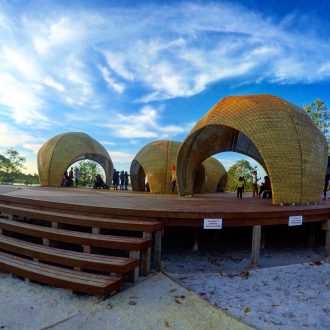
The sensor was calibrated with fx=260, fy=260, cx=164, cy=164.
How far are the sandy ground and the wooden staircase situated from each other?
915mm

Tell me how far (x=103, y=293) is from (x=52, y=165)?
17414 mm

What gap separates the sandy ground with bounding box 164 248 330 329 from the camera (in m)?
3.48

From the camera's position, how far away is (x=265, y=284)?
4.57 meters

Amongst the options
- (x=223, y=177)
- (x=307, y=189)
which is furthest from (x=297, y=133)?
(x=223, y=177)

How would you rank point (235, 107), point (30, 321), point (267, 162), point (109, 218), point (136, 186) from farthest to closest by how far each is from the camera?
1. point (136, 186)
2. point (235, 107)
3. point (267, 162)
4. point (109, 218)
5. point (30, 321)

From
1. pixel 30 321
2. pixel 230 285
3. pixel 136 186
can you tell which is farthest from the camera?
pixel 136 186

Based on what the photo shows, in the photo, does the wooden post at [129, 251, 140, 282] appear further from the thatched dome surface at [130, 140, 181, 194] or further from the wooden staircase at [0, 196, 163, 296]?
the thatched dome surface at [130, 140, 181, 194]

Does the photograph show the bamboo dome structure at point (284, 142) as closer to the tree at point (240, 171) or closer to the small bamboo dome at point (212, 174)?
the small bamboo dome at point (212, 174)

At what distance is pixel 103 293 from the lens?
3.52m

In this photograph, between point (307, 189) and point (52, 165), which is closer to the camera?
point (307, 189)

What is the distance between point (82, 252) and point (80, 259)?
1.97 feet

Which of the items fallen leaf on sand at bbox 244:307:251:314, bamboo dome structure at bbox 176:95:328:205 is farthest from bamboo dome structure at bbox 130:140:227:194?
fallen leaf on sand at bbox 244:307:251:314

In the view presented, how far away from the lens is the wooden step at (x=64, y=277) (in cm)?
358

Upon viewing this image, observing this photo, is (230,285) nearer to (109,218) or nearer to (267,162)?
(109,218)
